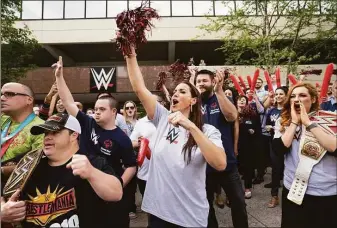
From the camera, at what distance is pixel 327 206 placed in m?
2.61

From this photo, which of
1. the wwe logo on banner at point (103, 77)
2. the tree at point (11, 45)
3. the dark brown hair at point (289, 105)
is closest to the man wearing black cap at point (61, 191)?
the dark brown hair at point (289, 105)

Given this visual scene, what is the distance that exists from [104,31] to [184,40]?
5.45 m

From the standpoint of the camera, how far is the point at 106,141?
11.8 ft

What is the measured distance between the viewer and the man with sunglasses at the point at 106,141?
136 inches

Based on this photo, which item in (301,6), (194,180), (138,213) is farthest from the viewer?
(301,6)

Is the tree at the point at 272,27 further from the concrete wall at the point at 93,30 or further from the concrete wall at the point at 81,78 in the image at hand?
the concrete wall at the point at 93,30

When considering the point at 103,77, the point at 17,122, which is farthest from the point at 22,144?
the point at 103,77

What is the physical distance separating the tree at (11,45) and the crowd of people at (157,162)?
11.8 m

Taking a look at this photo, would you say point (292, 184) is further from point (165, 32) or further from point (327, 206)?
point (165, 32)

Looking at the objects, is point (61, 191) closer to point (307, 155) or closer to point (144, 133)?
point (307, 155)

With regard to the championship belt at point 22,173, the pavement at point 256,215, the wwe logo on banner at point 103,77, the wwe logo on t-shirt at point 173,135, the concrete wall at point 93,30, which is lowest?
the pavement at point 256,215

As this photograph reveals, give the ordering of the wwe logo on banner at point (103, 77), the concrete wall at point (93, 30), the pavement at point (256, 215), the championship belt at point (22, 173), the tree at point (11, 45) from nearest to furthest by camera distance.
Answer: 1. the championship belt at point (22, 173)
2. the pavement at point (256, 215)
3. the wwe logo on banner at point (103, 77)
4. the tree at point (11, 45)
5. the concrete wall at point (93, 30)

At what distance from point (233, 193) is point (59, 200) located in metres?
2.27

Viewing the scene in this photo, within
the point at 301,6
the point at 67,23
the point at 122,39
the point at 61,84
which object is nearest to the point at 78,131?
the point at 122,39
